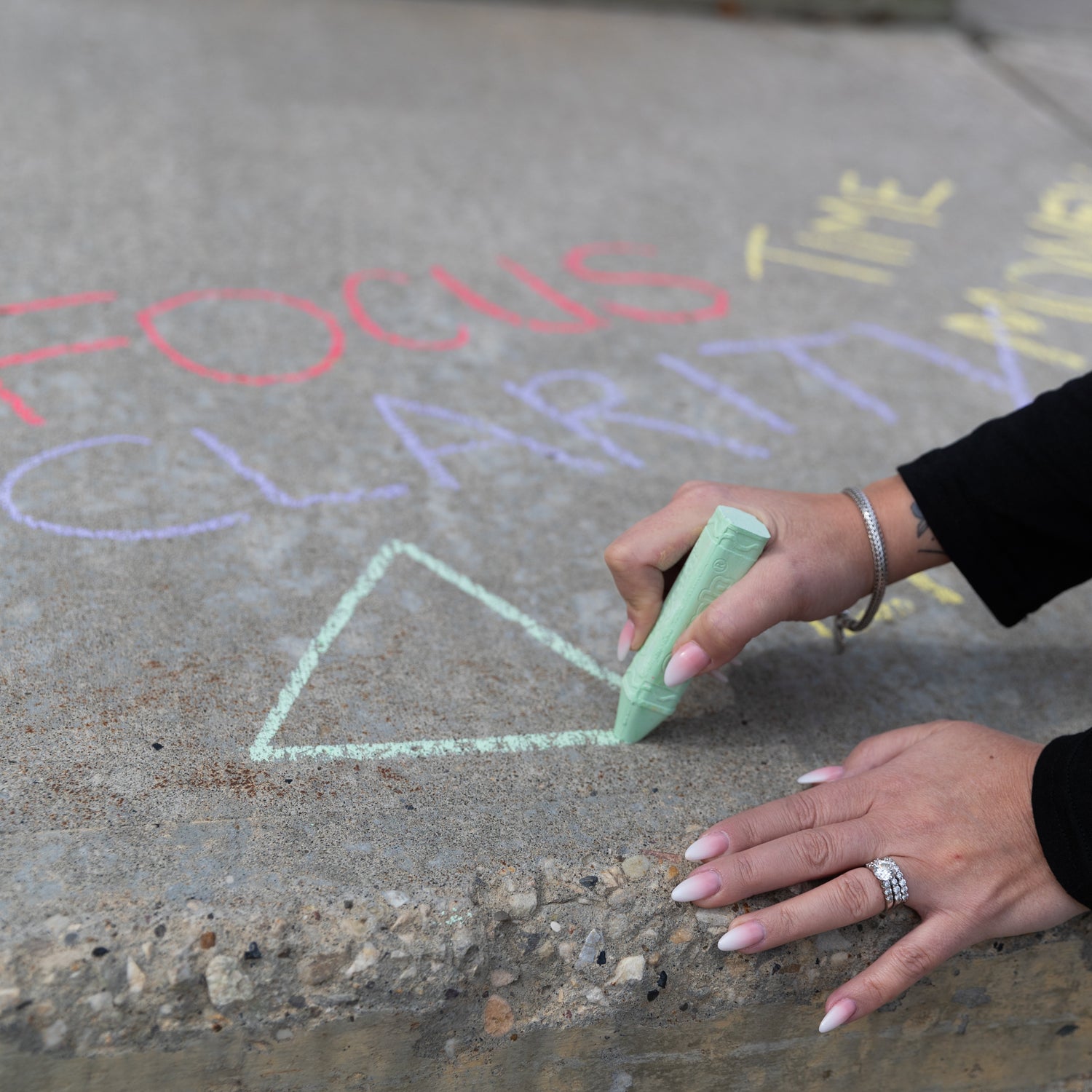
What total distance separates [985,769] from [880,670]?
0.37 meters

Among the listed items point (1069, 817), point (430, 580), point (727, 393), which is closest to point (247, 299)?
point (430, 580)

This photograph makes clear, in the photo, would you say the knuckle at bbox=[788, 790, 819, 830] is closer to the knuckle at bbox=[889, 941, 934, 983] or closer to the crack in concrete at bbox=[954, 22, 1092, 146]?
the knuckle at bbox=[889, 941, 934, 983]

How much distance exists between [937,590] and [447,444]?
34.8 inches

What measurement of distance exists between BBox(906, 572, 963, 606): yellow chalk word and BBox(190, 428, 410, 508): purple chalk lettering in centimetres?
88

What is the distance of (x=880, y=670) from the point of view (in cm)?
165

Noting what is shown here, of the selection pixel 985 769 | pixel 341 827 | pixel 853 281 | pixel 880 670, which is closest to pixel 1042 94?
pixel 853 281

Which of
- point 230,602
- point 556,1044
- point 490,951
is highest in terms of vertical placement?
point 230,602

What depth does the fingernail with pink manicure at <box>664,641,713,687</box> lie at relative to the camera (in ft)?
4.19

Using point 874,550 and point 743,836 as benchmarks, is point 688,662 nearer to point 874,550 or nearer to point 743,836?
point 743,836

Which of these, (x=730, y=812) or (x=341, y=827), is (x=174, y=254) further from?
(x=730, y=812)

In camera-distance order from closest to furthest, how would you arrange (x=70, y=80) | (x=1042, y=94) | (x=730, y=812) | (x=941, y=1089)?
(x=730, y=812) → (x=941, y=1089) → (x=70, y=80) → (x=1042, y=94)

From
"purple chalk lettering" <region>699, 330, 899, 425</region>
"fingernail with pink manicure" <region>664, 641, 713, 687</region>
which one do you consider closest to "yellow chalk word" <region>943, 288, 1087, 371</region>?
"purple chalk lettering" <region>699, 330, 899, 425</region>

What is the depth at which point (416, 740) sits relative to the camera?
1408 millimetres

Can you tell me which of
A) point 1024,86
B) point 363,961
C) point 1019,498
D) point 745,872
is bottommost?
point 363,961
